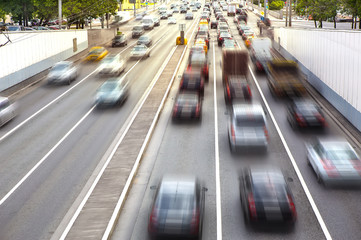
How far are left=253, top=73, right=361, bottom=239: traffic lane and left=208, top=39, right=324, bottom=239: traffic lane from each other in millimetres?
518

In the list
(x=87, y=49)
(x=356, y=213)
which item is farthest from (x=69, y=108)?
(x=87, y=49)

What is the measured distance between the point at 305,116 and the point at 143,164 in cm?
1032

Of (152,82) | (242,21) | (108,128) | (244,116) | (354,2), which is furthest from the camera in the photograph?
(242,21)

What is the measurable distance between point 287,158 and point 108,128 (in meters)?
11.2

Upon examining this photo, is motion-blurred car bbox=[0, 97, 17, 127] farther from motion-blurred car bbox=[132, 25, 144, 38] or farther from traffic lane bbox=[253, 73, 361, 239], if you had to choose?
motion-blurred car bbox=[132, 25, 144, 38]

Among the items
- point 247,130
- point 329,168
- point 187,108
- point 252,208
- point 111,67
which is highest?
point 111,67

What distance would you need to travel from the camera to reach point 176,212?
13352 millimetres

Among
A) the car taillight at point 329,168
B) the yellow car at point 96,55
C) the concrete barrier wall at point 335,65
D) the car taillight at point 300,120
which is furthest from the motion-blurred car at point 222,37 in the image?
the car taillight at point 329,168

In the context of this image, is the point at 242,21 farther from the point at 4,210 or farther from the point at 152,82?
the point at 4,210

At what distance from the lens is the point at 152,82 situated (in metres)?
37.5

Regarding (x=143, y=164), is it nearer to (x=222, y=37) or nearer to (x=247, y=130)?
(x=247, y=130)

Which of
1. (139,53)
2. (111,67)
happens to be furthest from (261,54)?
(111,67)

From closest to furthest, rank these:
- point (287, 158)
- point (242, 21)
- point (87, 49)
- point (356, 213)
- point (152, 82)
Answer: point (356, 213) < point (287, 158) < point (152, 82) < point (87, 49) < point (242, 21)

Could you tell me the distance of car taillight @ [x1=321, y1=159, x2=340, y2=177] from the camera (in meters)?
17.3
